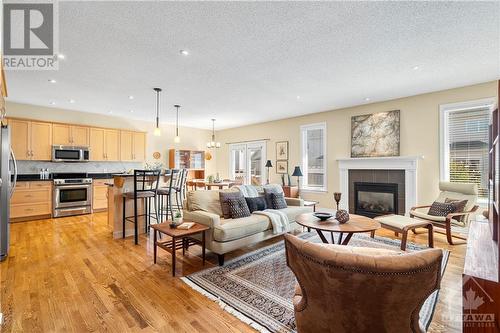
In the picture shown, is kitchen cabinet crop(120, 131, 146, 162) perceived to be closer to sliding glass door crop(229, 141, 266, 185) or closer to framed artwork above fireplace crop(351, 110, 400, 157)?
sliding glass door crop(229, 141, 266, 185)

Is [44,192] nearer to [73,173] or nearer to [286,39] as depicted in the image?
[73,173]

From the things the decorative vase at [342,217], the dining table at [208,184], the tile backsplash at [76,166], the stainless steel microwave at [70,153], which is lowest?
the decorative vase at [342,217]

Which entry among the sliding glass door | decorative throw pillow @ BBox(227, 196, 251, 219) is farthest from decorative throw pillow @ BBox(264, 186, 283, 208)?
the sliding glass door

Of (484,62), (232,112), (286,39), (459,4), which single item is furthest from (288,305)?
(232,112)

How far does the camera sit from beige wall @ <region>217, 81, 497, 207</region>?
14.7 ft

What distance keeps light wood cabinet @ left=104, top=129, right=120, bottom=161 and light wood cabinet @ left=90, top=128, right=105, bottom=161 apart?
0.31 feet

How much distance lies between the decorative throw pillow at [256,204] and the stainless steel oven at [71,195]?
14.5 ft

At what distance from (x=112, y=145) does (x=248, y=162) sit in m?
4.21

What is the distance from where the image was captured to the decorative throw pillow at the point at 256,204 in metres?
3.86

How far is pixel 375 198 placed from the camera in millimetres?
5359

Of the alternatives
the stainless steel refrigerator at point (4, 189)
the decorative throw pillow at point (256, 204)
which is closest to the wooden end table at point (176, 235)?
the decorative throw pillow at point (256, 204)

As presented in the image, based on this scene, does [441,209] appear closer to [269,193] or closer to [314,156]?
[269,193]

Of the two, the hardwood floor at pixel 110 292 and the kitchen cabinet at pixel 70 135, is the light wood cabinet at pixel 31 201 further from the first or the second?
the hardwood floor at pixel 110 292

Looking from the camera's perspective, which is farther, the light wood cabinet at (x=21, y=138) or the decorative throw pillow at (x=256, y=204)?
the light wood cabinet at (x=21, y=138)
